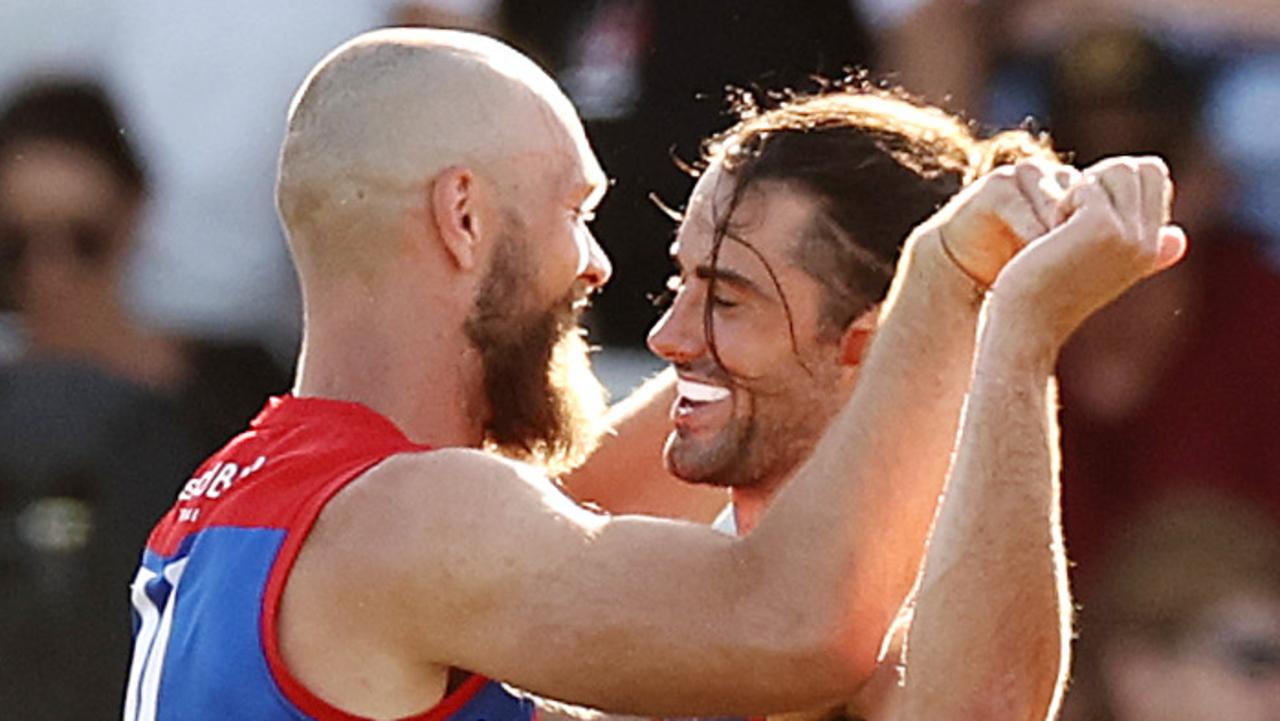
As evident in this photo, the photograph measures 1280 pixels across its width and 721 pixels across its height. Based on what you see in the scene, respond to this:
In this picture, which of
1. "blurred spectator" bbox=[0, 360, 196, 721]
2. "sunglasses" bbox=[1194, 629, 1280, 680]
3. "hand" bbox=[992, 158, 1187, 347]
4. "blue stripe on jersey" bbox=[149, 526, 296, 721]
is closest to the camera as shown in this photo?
"hand" bbox=[992, 158, 1187, 347]

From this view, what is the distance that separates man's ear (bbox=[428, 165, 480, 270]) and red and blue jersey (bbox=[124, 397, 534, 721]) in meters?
0.23

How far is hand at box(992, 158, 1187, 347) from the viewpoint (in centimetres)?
292

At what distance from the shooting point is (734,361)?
3742mm

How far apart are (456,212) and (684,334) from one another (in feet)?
1.21

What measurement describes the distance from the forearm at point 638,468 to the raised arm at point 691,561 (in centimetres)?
79

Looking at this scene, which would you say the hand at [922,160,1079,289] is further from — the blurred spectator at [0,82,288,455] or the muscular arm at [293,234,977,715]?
the blurred spectator at [0,82,288,455]

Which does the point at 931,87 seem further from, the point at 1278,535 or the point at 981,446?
the point at 981,446

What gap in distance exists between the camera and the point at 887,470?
3189 millimetres

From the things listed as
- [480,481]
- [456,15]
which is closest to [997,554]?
[480,481]

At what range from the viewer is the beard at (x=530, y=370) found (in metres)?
3.64

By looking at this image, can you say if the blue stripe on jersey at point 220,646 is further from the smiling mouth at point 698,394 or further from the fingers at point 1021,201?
the fingers at point 1021,201

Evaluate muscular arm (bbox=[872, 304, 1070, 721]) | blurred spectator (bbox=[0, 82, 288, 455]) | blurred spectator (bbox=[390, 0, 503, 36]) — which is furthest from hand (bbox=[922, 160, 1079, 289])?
blurred spectator (bbox=[0, 82, 288, 455])

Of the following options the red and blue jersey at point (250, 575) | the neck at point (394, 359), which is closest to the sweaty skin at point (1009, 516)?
the red and blue jersey at point (250, 575)

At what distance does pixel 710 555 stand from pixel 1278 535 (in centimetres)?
210
